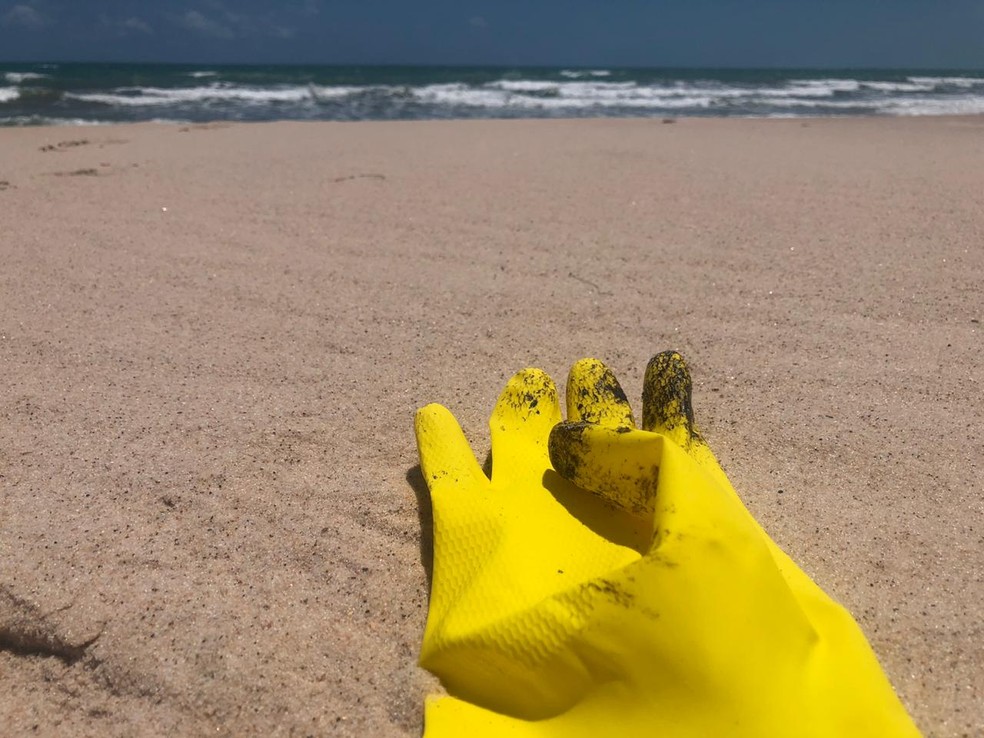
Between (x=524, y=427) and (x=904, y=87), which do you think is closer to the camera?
(x=524, y=427)

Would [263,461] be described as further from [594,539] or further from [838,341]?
[838,341]

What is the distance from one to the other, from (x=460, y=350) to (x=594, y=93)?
14.0m

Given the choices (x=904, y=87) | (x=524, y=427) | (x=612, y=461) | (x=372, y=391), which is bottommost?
(x=372, y=391)

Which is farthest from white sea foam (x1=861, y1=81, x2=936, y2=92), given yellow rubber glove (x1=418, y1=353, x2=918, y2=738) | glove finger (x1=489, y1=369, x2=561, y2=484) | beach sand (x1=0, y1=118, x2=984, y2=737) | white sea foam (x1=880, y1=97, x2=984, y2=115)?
yellow rubber glove (x1=418, y1=353, x2=918, y2=738)

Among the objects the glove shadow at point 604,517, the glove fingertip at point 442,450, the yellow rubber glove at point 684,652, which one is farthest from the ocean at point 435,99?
the yellow rubber glove at point 684,652

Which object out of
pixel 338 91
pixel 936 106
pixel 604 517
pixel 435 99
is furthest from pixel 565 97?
pixel 604 517

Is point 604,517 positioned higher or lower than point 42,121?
lower

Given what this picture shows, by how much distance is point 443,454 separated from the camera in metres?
1.54

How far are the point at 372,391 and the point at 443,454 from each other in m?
0.58

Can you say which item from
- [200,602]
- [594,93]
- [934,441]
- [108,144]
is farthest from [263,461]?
[594,93]

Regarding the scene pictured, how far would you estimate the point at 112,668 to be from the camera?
4.00ft

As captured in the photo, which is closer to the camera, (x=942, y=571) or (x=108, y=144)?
(x=942, y=571)

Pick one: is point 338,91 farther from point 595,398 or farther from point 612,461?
point 612,461

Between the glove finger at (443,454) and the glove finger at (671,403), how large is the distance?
0.41 m
